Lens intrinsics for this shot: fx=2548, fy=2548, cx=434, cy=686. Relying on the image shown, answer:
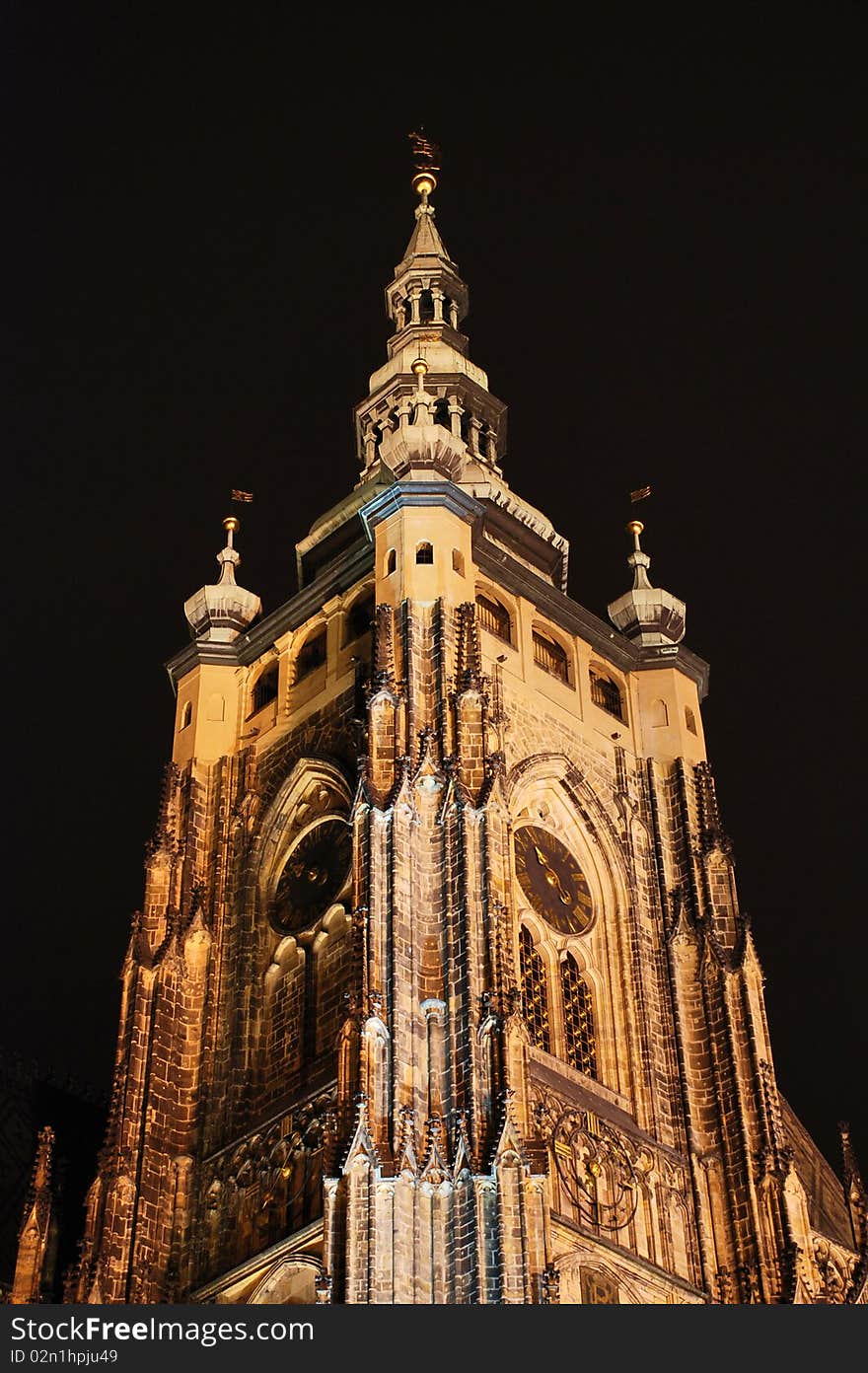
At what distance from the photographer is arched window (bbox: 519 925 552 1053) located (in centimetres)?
4166

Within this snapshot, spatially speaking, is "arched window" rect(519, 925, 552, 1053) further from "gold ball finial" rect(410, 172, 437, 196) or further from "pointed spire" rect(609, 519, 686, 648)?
"gold ball finial" rect(410, 172, 437, 196)

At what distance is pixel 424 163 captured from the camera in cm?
6166

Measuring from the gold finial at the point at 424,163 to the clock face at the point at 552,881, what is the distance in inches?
874

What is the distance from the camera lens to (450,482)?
46188 mm

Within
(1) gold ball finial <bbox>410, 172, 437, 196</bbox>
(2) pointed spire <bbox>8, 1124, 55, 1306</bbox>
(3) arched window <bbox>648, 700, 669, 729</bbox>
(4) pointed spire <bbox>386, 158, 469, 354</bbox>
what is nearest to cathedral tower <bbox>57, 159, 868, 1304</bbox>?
(3) arched window <bbox>648, 700, 669, 729</bbox>

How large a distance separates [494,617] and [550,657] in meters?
1.70

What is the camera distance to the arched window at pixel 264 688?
4866 centimetres

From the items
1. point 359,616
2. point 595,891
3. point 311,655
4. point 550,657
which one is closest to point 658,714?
point 550,657

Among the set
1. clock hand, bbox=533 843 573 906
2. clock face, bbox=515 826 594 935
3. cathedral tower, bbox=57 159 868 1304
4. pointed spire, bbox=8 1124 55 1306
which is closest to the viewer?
cathedral tower, bbox=57 159 868 1304

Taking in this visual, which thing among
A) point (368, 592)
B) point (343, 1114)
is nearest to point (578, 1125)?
point (343, 1114)

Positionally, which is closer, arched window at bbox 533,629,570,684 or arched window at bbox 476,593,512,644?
arched window at bbox 476,593,512,644

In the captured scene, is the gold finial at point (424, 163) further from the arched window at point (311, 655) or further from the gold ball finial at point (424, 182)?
the arched window at point (311, 655)

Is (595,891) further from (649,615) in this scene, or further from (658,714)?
(649,615)

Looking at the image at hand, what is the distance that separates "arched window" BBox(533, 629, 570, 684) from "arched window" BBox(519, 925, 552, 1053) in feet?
21.4
